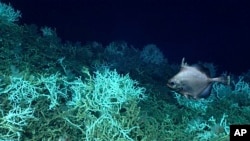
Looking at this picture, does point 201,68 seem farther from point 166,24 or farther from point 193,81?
point 166,24

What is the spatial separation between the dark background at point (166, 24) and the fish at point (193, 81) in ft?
49.0

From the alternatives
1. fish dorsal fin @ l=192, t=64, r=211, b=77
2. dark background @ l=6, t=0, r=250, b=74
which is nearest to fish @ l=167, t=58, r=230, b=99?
fish dorsal fin @ l=192, t=64, r=211, b=77

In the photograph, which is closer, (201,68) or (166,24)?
(201,68)

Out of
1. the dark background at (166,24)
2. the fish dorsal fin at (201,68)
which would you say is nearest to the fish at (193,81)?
the fish dorsal fin at (201,68)

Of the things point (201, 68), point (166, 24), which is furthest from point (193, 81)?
point (166, 24)

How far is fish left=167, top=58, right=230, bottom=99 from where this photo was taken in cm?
551

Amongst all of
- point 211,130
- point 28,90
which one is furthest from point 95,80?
point 211,130

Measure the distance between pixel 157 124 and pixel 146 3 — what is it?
1920cm

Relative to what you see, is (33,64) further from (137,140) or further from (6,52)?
(137,140)

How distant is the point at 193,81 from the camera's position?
5.56 meters

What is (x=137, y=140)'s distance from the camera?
477 centimetres

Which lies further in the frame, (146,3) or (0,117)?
(146,3)

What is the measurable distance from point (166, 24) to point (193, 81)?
18.1 meters

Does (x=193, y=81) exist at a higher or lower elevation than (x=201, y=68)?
lower
